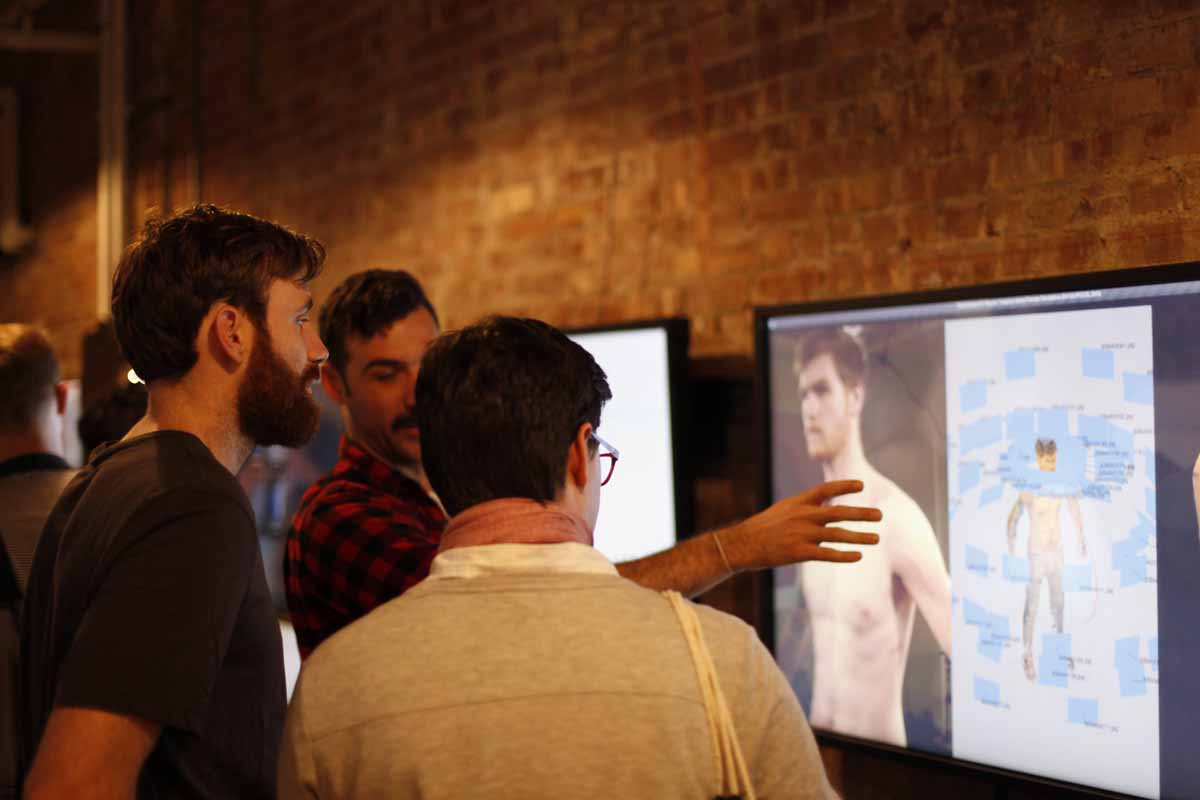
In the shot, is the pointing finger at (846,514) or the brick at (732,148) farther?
the brick at (732,148)

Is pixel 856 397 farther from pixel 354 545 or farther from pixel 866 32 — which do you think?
pixel 354 545

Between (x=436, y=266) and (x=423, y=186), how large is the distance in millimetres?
249

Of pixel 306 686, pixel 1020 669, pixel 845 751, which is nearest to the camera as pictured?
pixel 306 686

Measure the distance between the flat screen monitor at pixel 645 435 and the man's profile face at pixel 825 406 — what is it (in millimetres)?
388

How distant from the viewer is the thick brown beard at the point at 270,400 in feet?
5.08

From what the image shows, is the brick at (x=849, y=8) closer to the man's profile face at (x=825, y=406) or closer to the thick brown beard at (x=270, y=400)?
the man's profile face at (x=825, y=406)

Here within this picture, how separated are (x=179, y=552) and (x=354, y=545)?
0.51 metres

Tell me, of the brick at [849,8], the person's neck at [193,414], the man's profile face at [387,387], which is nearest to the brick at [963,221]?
the brick at [849,8]

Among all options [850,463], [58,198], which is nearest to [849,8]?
[850,463]

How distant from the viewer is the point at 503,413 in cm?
124

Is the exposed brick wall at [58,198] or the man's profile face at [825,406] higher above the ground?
the exposed brick wall at [58,198]

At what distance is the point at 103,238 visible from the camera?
17.4 feet

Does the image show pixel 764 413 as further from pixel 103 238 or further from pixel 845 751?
pixel 103 238

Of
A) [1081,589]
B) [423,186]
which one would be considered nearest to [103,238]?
[423,186]
